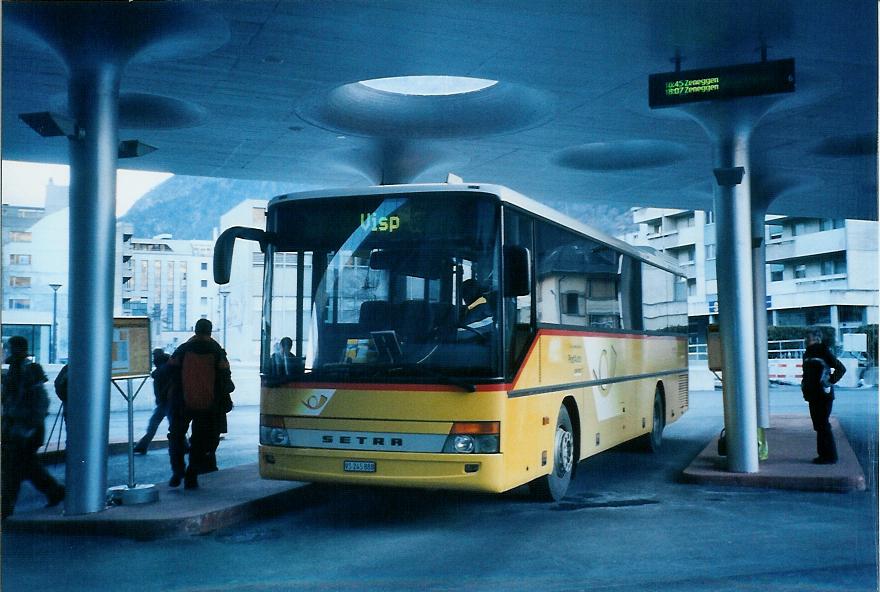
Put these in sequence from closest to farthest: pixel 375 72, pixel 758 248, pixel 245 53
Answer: pixel 245 53
pixel 375 72
pixel 758 248

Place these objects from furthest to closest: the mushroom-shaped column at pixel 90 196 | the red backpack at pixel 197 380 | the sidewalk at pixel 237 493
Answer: the red backpack at pixel 197 380 < the mushroom-shaped column at pixel 90 196 < the sidewalk at pixel 237 493

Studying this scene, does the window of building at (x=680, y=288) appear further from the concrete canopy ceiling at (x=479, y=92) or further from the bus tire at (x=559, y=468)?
the bus tire at (x=559, y=468)

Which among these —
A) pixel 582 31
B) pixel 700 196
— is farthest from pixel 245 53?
pixel 700 196

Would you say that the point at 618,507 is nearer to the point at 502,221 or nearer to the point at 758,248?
the point at 502,221

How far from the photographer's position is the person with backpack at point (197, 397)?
985 centimetres

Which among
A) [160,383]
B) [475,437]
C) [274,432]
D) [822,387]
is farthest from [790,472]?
[160,383]

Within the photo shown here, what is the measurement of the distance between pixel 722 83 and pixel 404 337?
16.8ft

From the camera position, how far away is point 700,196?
24.7 meters

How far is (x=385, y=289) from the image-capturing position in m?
8.08

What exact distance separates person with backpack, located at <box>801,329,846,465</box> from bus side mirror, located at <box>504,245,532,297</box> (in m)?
5.48

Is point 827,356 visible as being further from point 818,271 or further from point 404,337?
point 818,271

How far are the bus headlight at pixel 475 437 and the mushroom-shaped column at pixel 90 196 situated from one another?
371cm

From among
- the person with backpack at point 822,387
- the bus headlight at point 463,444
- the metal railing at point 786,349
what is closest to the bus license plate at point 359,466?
the bus headlight at point 463,444

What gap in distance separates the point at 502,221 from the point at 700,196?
18003mm
